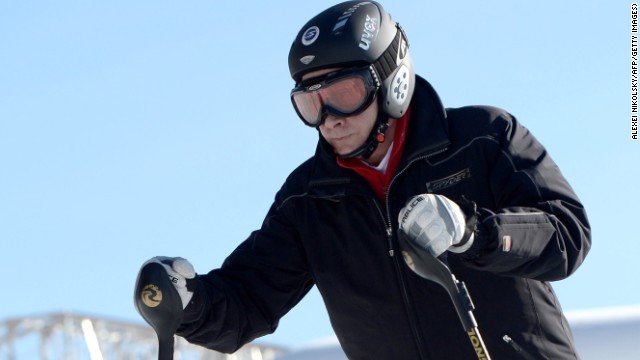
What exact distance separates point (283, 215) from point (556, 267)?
56.3 inches

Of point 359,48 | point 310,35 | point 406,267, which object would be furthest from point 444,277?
point 310,35

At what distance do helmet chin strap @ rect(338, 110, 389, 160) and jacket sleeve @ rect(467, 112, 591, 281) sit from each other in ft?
1.62

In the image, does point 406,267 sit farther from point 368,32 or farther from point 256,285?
point 368,32

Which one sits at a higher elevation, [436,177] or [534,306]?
[436,177]

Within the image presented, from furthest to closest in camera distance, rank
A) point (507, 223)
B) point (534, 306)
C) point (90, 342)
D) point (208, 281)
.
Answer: point (90, 342), point (208, 281), point (534, 306), point (507, 223)

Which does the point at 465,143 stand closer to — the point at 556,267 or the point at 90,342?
the point at 556,267

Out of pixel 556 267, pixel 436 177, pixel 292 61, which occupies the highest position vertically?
pixel 292 61

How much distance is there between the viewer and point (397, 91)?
622 centimetres

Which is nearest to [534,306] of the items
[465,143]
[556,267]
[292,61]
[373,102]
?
[556,267]

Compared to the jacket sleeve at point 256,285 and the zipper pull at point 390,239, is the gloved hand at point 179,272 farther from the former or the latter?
the zipper pull at point 390,239

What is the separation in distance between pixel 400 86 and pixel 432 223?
4.28ft

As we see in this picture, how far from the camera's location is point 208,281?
6.31 meters

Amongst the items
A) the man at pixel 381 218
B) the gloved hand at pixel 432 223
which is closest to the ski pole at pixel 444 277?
the gloved hand at pixel 432 223

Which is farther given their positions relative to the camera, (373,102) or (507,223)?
(373,102)
